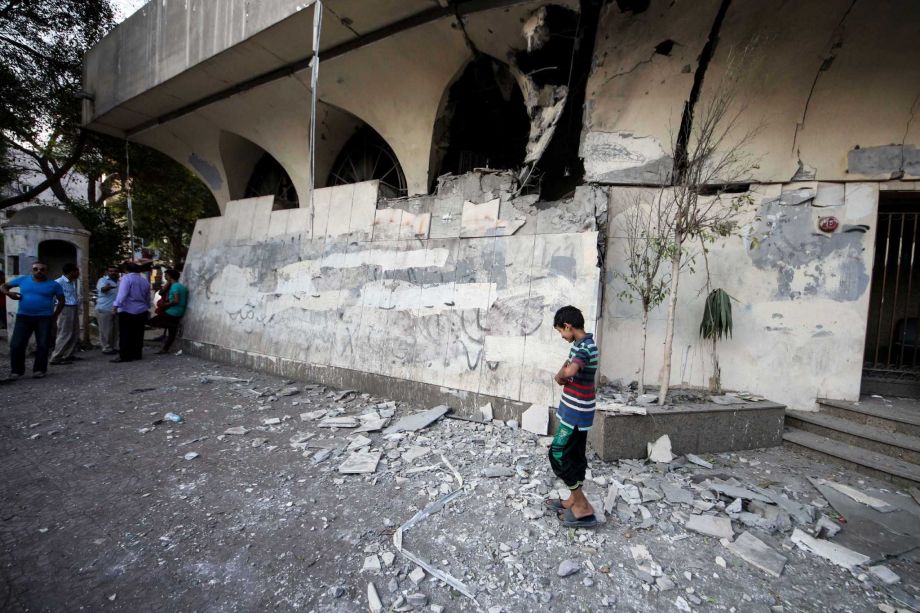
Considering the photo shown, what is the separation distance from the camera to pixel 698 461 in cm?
360

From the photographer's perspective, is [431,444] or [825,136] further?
[825,136]

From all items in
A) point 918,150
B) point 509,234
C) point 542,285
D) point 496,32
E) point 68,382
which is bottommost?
point 68,382

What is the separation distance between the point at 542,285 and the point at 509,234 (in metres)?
0.88

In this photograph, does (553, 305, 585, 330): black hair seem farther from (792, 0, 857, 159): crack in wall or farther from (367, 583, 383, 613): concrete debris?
(792, 0, 857, 159): crack in wall

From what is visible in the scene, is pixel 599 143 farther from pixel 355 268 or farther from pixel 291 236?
pixel 291 236

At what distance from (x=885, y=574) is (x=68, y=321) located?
37.1 feet

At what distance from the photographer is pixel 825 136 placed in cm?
446

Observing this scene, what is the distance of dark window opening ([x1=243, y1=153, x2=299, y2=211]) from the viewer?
32.4 feet

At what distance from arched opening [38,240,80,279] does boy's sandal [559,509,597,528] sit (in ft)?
37.8

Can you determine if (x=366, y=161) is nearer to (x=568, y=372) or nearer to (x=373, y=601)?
(x=568, y=372)

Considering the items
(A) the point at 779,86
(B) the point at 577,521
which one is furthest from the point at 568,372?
(A) the point at 779,86

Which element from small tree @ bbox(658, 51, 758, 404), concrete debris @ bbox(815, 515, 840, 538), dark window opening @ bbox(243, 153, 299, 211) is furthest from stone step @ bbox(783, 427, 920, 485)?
dark window opening @ bbox(243, 153, 299, 211)

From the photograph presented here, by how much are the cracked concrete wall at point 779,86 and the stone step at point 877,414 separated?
9.16ft

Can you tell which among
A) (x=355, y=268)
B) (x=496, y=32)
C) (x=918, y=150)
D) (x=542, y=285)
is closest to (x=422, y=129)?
(x=496, y=32)
